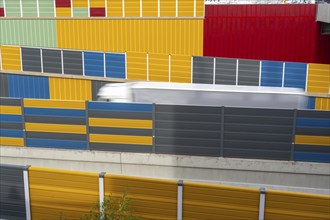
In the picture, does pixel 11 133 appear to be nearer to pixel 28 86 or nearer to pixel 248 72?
pixel 28 86

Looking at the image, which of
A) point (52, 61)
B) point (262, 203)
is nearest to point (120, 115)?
point (262, 203)

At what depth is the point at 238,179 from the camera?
976 centimetres

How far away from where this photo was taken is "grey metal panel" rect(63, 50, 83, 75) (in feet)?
60.0

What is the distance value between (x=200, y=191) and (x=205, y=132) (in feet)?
9.53

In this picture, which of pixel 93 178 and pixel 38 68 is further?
pixel 38 68

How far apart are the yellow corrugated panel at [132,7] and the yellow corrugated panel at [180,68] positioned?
4.52m

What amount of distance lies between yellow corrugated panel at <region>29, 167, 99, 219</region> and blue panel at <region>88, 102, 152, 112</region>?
9.47 feet

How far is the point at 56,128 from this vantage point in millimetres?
10203

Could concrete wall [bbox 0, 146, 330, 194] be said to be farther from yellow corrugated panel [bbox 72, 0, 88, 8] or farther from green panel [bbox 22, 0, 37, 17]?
green panel [bbox 22, 0, 37, 17]

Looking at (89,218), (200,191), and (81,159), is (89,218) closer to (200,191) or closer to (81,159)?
(200,191)

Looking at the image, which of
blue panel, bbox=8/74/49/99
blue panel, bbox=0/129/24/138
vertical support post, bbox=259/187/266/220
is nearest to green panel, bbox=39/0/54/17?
blue panel, bbox=8/74/49/99

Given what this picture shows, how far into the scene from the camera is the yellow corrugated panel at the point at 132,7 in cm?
2052

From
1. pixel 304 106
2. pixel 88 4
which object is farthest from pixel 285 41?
pixel 88 4

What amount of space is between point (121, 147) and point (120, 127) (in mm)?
612
